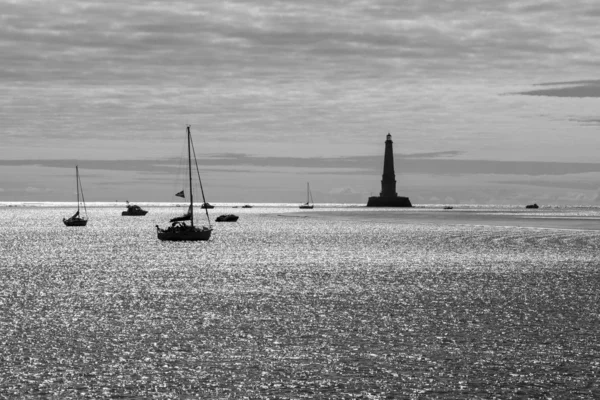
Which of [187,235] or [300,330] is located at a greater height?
[187,235]

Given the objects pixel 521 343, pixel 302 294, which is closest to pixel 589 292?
pixel 302 294

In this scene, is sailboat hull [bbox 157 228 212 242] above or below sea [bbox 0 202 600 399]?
above

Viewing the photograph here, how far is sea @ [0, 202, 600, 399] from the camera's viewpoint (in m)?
33.0

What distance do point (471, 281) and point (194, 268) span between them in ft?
101

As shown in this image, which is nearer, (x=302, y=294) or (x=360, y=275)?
(x=302, y=294)

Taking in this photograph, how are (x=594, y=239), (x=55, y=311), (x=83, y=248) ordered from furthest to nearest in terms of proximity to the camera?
1. (x=594, y=239)
2. (x=83, y=248)
3. (x=55, y=311)

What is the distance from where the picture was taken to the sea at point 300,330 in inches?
1301

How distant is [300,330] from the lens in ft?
153

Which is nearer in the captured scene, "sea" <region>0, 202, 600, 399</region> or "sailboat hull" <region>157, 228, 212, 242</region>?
"sea" <region>0, 202, 600, 399</region>

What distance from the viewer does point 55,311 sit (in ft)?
182

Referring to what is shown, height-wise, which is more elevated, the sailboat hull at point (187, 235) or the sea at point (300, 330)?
the sailboat hull at point (187, 235)

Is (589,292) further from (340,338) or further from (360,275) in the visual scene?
(340,338)

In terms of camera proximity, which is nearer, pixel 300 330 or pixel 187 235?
pixel 300 330

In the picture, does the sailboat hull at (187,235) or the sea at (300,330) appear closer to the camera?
the sea at (300,330)
